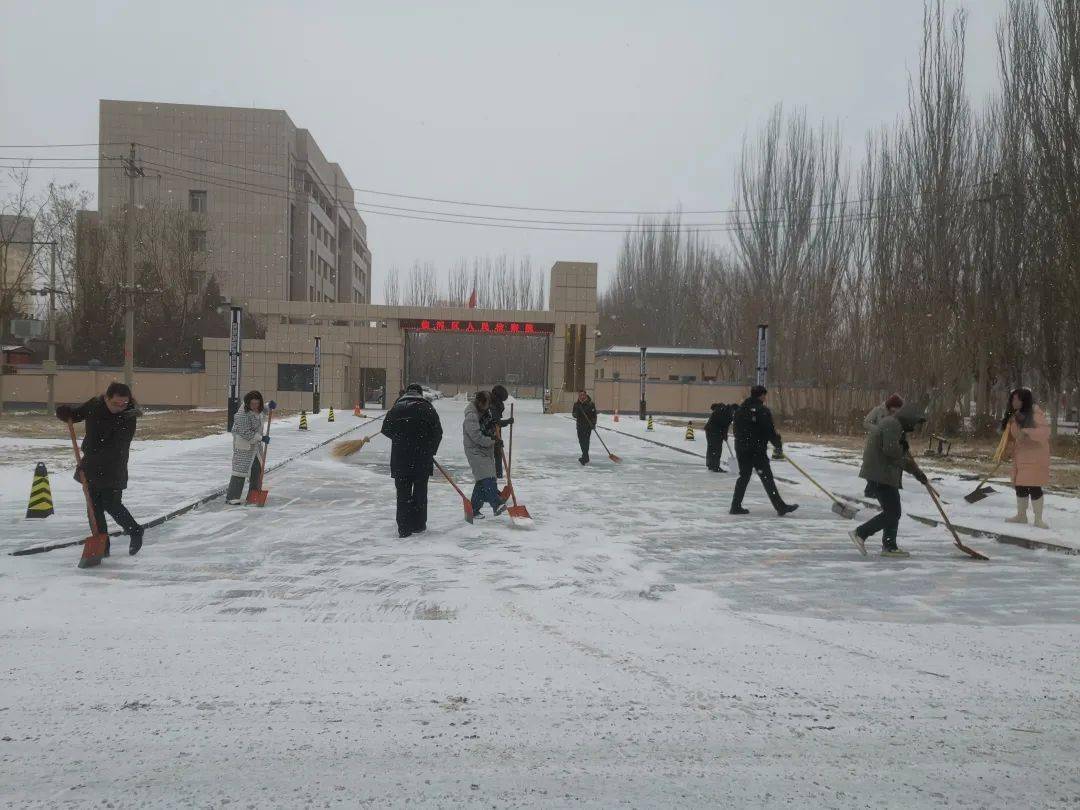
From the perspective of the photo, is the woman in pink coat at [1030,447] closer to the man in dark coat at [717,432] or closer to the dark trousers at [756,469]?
the dark trousers at [756,469]

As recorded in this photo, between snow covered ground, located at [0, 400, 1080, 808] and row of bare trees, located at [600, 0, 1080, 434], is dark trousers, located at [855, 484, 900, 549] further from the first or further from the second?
row of bare trees, located at [600, 0, 1080, 434]

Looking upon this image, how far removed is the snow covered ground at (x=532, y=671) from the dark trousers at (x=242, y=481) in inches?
69.0

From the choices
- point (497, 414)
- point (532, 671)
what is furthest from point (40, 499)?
point (532, 671)

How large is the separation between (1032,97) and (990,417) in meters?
10.1

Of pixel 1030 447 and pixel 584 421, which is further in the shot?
pixel 584 421

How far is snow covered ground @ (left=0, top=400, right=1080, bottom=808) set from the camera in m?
3.59

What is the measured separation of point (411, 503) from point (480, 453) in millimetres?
1248

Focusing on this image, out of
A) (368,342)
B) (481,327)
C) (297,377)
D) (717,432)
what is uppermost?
(481,327)

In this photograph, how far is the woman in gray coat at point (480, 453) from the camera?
10.6 m

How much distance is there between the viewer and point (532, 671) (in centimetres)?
498

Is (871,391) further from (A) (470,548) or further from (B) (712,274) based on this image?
(B) (712,274)

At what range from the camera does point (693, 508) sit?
12.5m

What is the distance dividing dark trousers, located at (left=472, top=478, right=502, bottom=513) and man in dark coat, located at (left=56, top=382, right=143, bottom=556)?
4.07 meters

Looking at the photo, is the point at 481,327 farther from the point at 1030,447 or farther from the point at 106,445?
the point at 106,445
